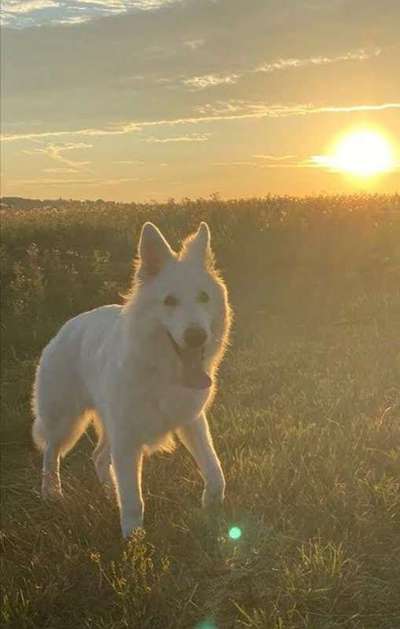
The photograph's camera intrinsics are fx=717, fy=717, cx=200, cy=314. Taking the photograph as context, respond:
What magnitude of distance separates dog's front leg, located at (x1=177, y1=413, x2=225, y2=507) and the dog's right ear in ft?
3.60

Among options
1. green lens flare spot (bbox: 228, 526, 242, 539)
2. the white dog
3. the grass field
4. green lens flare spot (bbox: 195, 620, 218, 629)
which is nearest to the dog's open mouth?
the white dog

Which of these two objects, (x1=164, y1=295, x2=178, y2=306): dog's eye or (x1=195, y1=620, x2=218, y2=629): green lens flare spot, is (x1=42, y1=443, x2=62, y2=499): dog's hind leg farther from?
(x1=195, y1=620, x2=218, y2=629): green lens flare spot

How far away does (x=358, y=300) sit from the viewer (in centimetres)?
1149

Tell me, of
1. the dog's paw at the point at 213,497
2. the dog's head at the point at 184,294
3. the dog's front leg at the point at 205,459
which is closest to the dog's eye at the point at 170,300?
the dog's head at the point at 184,294

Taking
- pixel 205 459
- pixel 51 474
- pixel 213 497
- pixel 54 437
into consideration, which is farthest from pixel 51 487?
pixel 213 497

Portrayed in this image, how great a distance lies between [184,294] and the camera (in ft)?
15.1

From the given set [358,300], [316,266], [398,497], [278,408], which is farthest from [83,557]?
[316,266]

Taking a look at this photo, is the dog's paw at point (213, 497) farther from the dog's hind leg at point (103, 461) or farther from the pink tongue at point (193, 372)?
the dog's hind leg at point (103, 461)

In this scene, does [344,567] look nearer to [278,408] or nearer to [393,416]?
[393,416]

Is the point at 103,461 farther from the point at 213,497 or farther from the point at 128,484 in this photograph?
the point at 213,497

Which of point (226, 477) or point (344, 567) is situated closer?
point (344, 567)

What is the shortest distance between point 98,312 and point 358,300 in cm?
651

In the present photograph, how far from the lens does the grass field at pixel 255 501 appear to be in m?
3.65

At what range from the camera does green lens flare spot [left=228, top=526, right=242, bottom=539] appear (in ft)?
14.0
